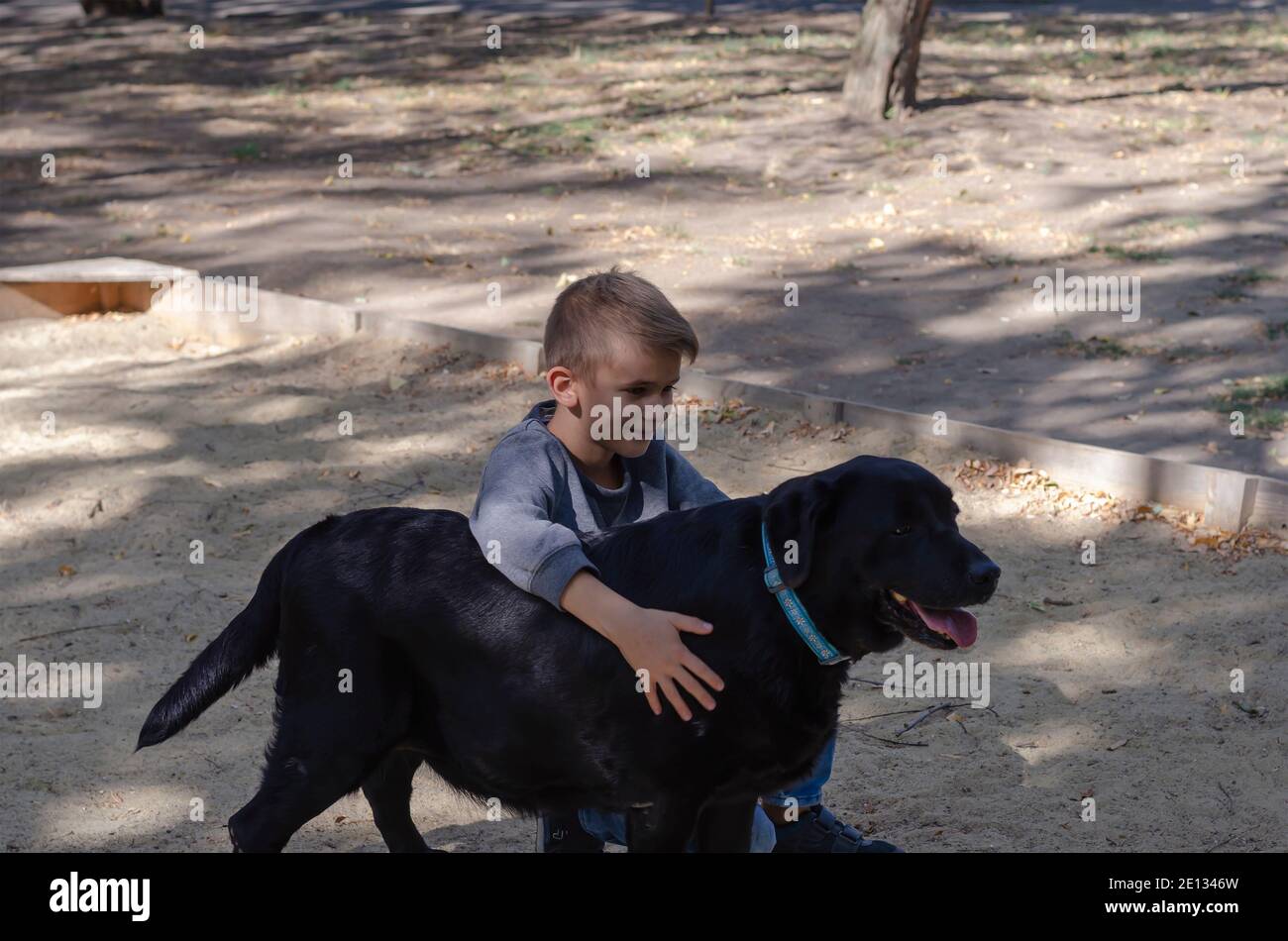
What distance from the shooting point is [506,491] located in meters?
3.39

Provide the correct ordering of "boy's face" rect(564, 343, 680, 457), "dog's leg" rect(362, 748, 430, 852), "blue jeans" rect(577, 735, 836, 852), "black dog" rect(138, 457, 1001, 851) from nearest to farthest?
"black dog" rect(138, 457, 1001, 851)
"boy's face" rect(564, 343, 680, 457)
"blue jeans" rect(577, 735, 836, 852)
"dog's leg" rect(362, 748, 430, 852)

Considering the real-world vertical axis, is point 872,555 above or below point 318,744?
above

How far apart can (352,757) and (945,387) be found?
534 cm

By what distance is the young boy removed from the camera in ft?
10.2

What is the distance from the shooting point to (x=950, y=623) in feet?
9.95

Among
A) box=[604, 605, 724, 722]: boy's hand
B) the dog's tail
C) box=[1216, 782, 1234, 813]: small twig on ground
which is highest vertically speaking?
box=[604, 605, 724, 722]: boy's hand

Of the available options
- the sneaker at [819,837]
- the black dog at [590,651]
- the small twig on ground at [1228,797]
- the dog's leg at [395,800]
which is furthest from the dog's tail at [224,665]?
→ the small twig on ground at [1228,797]

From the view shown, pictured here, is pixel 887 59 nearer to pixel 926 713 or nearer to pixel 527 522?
pixel 926 713

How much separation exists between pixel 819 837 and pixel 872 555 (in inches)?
45.0

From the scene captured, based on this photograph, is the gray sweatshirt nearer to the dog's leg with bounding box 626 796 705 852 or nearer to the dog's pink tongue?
the dog's leg with bounding box 626 796 705 852

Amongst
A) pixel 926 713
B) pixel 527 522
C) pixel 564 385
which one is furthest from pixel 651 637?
pixel 926 713

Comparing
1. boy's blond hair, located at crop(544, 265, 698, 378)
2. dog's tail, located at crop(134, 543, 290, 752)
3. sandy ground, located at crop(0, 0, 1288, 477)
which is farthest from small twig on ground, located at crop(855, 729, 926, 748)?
sandy ground, located at crop(0, 0, 1288, 477)

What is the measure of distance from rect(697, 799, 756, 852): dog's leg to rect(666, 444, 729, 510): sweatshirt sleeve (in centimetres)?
77

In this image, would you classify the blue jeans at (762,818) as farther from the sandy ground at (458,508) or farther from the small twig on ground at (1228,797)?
the small twig on ground at (1228,797)
